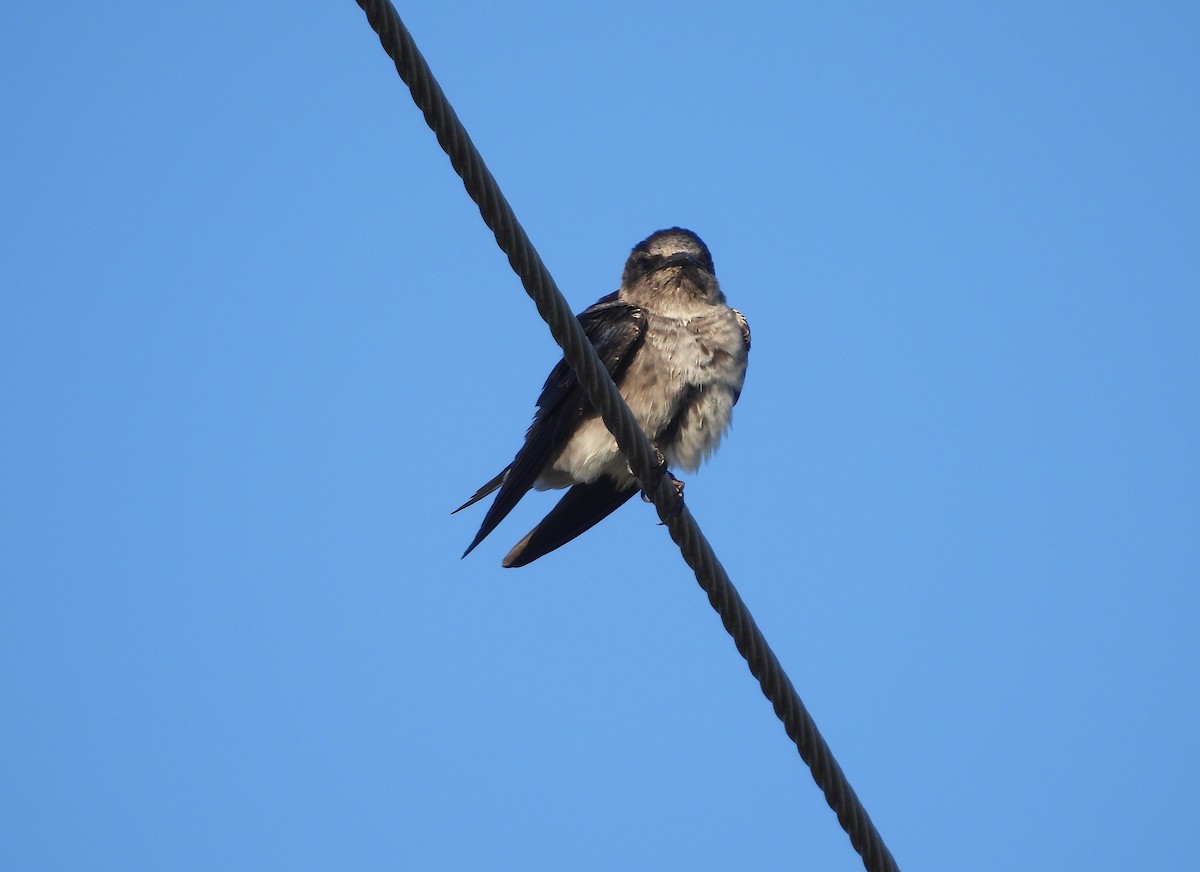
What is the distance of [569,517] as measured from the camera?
21.5 feet

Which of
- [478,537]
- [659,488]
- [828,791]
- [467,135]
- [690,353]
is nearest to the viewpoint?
[467,135]

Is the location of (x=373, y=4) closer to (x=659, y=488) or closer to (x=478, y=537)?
(x=659, y=488)

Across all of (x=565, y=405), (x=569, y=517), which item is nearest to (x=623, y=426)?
(x=565, y=405)

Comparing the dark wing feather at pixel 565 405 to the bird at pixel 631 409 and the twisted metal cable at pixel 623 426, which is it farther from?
the twisted metal cable at pixel 623 426

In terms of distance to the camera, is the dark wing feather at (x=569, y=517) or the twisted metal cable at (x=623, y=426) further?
the dark wing feather at (x=569, y=517)

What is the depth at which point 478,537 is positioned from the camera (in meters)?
5.83

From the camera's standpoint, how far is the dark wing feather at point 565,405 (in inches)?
240

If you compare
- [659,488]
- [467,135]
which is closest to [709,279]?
[659,488]

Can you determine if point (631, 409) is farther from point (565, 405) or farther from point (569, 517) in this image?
point (569, 517)

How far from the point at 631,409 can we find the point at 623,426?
214cm

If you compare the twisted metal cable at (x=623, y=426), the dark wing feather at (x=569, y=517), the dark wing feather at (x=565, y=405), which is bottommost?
the twisted metal cable at (x=623, y=426)

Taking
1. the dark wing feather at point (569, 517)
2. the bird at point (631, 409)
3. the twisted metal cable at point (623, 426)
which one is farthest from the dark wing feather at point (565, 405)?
the twisted metal cable at point (623, 426)

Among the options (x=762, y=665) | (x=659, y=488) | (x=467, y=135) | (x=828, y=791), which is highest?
(x=467, y=135)

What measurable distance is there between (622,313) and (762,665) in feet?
8.77
